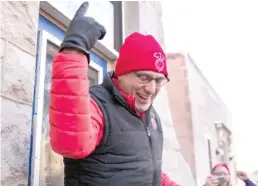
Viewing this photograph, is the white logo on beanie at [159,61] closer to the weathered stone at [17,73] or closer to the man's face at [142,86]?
the man's face at [142,86]

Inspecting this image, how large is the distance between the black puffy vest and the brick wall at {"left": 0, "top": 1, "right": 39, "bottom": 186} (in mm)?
369

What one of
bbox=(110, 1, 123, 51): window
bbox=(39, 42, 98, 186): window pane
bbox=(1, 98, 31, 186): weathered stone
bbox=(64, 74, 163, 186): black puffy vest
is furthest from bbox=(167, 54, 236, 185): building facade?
bbox=(64, 74, 163, 186): black puffy vest

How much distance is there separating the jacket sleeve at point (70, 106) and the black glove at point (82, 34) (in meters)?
0.03

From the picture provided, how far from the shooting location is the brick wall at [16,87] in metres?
1.25

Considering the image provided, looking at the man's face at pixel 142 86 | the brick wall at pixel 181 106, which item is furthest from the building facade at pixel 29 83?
the brick wall at pixel 181 106

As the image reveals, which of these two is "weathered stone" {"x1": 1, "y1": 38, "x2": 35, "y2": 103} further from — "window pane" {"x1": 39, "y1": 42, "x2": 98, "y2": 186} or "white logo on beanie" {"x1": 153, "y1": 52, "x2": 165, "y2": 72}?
"white logo on beanie" {"x1": 153, "y1": 52, "x2": 165, "y2": 72}

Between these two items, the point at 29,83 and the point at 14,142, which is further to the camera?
the point at 29,83

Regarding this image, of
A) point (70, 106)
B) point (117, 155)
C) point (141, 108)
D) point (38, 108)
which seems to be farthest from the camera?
point (38, 108)

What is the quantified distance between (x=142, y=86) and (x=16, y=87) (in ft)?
1.95

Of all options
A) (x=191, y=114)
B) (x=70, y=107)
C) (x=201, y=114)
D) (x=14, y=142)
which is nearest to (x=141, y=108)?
(x=70, y=107)

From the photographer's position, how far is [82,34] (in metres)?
0.86

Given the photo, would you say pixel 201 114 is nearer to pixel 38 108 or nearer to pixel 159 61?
pixel 38 108

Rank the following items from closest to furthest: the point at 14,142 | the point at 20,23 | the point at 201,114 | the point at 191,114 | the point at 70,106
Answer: the point at 70,106
the point at 14,142
the point at 20,23
the point at 191,114
the point at 201,114

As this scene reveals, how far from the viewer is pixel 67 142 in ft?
2.62
